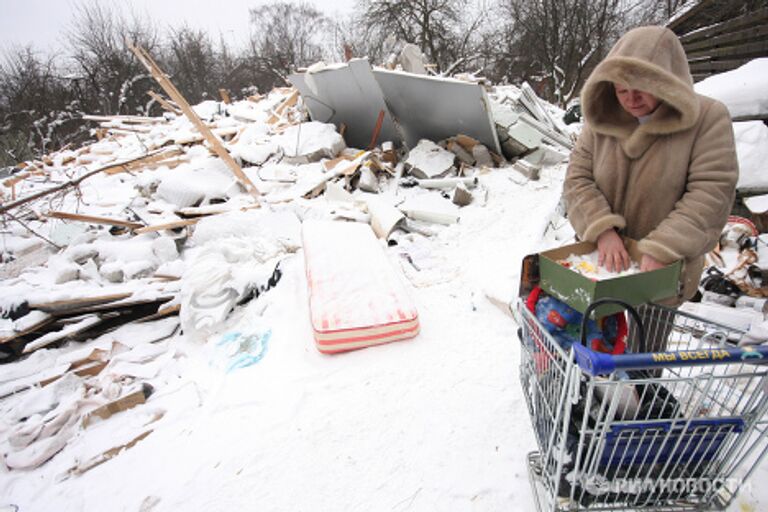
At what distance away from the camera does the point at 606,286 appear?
1.08 meters

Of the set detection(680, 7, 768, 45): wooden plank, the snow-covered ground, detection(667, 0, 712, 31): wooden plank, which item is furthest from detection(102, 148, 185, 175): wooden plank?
detection(667, 0, 712, 31): wooden plank

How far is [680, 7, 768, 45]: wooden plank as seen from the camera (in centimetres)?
462

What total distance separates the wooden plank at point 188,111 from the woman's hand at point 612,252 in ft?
17.0

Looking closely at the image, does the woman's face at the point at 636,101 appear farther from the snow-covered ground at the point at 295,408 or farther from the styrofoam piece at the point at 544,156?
the styrofoam piece at the point at 544,156

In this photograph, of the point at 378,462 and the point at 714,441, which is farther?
the point at 378,462

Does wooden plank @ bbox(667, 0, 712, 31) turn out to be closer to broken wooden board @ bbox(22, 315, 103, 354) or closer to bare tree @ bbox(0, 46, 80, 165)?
broken wooden board @ bbox(22, 315, 103, 354)

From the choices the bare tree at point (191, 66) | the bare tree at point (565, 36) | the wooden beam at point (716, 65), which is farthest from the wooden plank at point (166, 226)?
the bare tree at point (191, 66)

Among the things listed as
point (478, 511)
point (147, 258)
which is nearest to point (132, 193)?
point (147, 258)

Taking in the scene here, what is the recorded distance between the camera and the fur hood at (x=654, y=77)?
120 cm

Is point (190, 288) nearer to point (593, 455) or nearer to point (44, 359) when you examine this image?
point (44, 359)

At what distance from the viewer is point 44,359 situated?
3.22 m

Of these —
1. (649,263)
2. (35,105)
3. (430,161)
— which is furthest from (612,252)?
(35,105)

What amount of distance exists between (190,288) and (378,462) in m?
2.39

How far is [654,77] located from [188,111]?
5.92m
